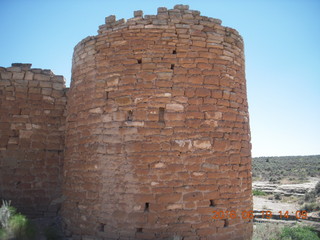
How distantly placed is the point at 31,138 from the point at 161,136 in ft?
12.6

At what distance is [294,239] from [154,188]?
519 cm

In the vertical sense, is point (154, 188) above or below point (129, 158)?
below

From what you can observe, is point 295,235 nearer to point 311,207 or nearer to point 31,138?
point 311,207

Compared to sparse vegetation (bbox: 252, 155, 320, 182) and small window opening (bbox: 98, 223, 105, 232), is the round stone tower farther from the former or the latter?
sparse vegetation (bbox: 252, 155, 320, 182)

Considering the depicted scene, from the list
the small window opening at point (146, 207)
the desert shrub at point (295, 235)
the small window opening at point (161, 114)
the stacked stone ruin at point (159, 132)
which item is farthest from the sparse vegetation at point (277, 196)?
the small window opening at point (161, 114)

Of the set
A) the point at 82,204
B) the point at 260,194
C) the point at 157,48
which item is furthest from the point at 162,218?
the point at 260,194

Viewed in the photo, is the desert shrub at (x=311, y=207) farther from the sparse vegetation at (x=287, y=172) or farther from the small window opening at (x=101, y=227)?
the small window opening at (x=101, y=227)

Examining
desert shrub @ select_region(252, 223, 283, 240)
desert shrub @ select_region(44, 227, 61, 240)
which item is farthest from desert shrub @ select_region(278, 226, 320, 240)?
desert shrub @ select_region(44, 227, 61, 240)

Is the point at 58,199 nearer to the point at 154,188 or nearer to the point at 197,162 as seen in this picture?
the point at 154,188

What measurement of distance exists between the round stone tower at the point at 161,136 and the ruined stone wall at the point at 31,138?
1.39 meters

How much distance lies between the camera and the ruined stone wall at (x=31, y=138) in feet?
21.1

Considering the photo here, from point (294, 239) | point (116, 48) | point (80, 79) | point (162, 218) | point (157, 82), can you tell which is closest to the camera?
point (162, 218)

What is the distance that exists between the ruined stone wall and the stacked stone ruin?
116 centimetres

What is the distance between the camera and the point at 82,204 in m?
5.02
